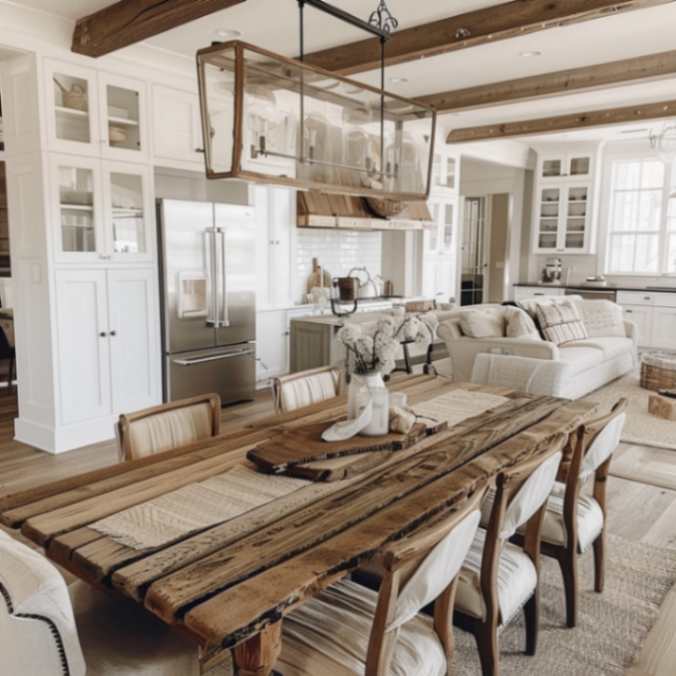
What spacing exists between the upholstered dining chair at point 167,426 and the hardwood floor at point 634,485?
180 centimetres

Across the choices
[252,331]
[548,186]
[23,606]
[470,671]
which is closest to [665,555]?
[470,671]

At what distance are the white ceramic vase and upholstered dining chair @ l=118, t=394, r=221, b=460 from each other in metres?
0.59

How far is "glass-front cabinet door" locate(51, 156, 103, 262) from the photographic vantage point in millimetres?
4316

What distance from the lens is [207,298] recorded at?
210 inches

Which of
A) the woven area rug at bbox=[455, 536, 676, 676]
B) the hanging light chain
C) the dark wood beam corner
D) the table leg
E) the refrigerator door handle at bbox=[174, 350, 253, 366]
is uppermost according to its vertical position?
the dark wood beam corner

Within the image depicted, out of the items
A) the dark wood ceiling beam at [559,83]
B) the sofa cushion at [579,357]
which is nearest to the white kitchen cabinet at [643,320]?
the sofa cushion at [579,357]

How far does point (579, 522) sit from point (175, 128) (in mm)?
4155

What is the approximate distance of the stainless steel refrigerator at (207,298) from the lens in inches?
199

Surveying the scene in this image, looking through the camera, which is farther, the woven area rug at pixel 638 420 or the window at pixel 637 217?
the window at pixel 637 217

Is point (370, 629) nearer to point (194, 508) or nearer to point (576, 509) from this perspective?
point (194, 508)

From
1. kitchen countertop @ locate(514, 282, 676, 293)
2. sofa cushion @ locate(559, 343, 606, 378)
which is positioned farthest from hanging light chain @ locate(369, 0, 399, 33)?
kitchen countertop @ locate(514, 282, 676, 293)

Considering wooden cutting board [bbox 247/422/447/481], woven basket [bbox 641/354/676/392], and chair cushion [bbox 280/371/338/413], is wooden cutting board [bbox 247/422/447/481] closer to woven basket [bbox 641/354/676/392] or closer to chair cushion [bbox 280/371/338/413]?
chair cushion [bbox 280/371/338/413]

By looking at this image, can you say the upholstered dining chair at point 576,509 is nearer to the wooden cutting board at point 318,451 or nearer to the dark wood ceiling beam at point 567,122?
the wooden cutting board at point 318,451

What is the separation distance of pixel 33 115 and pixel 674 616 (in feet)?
15.0
